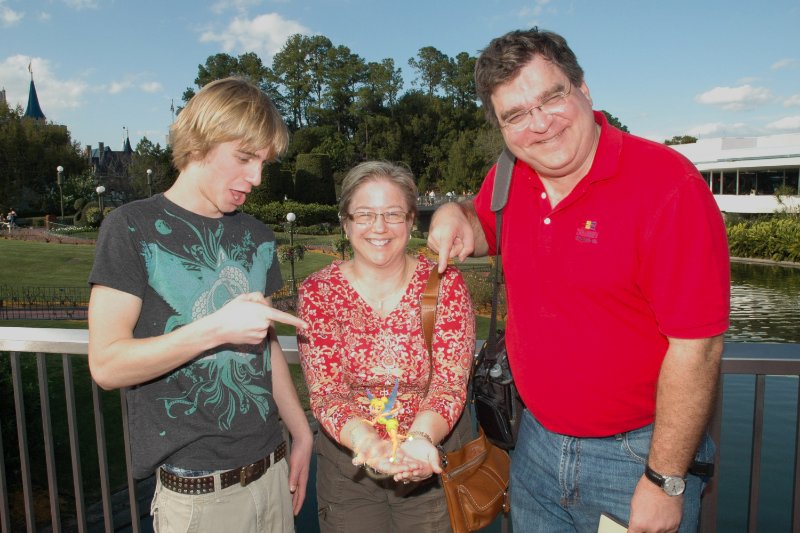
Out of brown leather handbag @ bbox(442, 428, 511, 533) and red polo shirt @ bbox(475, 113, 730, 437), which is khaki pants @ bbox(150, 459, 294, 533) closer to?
brown leather handbag @ bbox(442, 428, 511, 533)

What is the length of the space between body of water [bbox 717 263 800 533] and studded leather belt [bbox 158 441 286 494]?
165 cm

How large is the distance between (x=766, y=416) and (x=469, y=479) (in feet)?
40.0

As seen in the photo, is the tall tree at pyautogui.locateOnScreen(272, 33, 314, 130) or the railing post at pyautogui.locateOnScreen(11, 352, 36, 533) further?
the tall tree at pyautogui.locateOnScreen(272, 33, 314, 130)

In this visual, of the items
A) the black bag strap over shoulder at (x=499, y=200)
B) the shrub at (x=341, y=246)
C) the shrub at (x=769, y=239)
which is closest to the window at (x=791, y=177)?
the shrub at (x=769, y=239)

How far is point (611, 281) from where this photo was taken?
155 centimetres

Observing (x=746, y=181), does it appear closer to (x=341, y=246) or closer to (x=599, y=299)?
(x=341, y=246)

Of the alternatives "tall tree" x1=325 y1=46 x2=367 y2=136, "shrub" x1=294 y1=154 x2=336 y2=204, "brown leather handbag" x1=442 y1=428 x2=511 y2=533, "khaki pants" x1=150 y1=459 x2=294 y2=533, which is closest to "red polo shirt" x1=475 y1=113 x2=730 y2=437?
"brown leather handbag" x1=442 y1=428 x2=511 y2=533

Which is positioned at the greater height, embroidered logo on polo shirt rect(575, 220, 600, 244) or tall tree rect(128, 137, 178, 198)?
tall tree rect(128, 137, 178, 198)

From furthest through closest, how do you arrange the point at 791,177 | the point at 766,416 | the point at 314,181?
the point at 314,181 → the point at 791,177 → the point at 766,416

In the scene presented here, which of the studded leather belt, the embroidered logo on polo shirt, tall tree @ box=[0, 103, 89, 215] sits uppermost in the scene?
tall tree @ box=[0, 103, 89, 215]

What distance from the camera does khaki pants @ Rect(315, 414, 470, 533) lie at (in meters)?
1.94

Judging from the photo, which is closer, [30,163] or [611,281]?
[611,281]

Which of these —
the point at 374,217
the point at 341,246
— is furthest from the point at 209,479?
the point at 341,246

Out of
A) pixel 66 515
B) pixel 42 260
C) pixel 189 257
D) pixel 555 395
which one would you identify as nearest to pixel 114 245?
pixel 189 257
